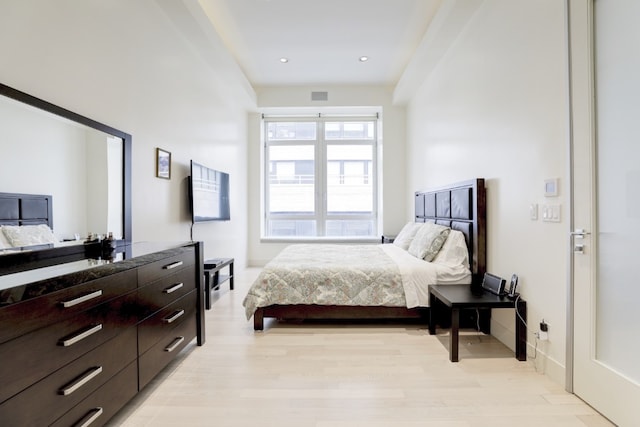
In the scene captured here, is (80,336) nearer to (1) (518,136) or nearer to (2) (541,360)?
(2) (541,360)

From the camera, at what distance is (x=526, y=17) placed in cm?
228

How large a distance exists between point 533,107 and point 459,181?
128 centimetres

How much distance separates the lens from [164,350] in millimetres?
2025

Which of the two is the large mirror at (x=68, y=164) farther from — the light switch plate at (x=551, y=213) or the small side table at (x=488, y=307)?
the light switch plate at (x=551, y=213)

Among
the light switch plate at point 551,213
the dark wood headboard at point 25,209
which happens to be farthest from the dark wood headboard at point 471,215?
the dark wood headboard at point 25,209

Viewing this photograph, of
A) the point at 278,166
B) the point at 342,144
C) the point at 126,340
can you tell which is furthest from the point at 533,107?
the point at 278,166

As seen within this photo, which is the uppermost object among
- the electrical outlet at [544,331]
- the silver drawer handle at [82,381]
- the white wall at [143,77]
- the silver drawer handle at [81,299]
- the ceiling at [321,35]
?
the ceiling at [321,35]

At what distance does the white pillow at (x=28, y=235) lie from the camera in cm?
160

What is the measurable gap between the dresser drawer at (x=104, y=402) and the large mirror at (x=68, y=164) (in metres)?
0.92

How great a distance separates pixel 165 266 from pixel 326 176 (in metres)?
4.59

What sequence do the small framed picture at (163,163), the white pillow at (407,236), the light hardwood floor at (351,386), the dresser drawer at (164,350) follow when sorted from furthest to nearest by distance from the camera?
the white pillow at (407,236) < the small framed picture at (163,163) < the dresser drawer at (164,350) < the light hardwood floor at (351,386)

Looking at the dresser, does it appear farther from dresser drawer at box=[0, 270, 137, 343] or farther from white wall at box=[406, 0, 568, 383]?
white wall at box=[406, 0, 568, 383]

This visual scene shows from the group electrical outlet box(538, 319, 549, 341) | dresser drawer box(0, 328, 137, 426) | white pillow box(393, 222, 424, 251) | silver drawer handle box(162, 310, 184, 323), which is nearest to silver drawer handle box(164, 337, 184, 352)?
silver drawer handle box(162, 310, 184, 323)

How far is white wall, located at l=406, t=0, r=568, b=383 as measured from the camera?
6.58 feet
